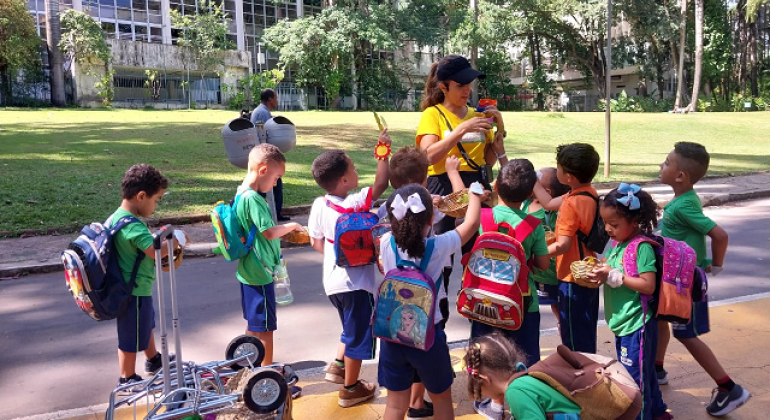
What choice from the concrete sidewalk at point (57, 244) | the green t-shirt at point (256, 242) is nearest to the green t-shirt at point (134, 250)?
the green t-shirt at point (256, 242)

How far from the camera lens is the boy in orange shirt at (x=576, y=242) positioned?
390cm

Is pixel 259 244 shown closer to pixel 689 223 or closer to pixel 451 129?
pixel 451 129

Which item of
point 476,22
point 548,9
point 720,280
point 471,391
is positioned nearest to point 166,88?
point 476,22

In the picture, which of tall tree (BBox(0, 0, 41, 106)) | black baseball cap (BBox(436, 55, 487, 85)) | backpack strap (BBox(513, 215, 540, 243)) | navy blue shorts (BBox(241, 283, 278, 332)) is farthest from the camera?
tall tree (BBox(0, 0, 41, 106))

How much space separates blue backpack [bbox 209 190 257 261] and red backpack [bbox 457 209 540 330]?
54.4 inches

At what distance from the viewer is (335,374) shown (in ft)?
14.6

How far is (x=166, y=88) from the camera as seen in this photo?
1625 inches

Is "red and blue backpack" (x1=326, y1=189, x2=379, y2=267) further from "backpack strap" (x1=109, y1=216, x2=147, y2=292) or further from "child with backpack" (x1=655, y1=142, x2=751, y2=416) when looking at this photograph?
"child with backpack" (x1=655, y1=142, x2=751, y2=416)

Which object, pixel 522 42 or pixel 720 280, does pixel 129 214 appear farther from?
pixel 522 42

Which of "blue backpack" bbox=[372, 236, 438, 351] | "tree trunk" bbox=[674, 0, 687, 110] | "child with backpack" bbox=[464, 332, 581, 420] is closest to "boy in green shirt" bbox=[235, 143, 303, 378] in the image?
"blue backpack" bbox=[372, 236, 438, 351]

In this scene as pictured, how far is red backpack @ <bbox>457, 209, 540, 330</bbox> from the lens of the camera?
3555mm

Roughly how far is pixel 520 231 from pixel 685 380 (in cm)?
175

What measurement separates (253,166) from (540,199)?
186 centimetres

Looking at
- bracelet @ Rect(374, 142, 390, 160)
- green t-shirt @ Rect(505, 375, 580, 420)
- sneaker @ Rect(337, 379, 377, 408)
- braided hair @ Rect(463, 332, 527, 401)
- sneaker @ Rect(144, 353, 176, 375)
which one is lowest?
sneaker @ Rect(337, 379, 377, 408)
